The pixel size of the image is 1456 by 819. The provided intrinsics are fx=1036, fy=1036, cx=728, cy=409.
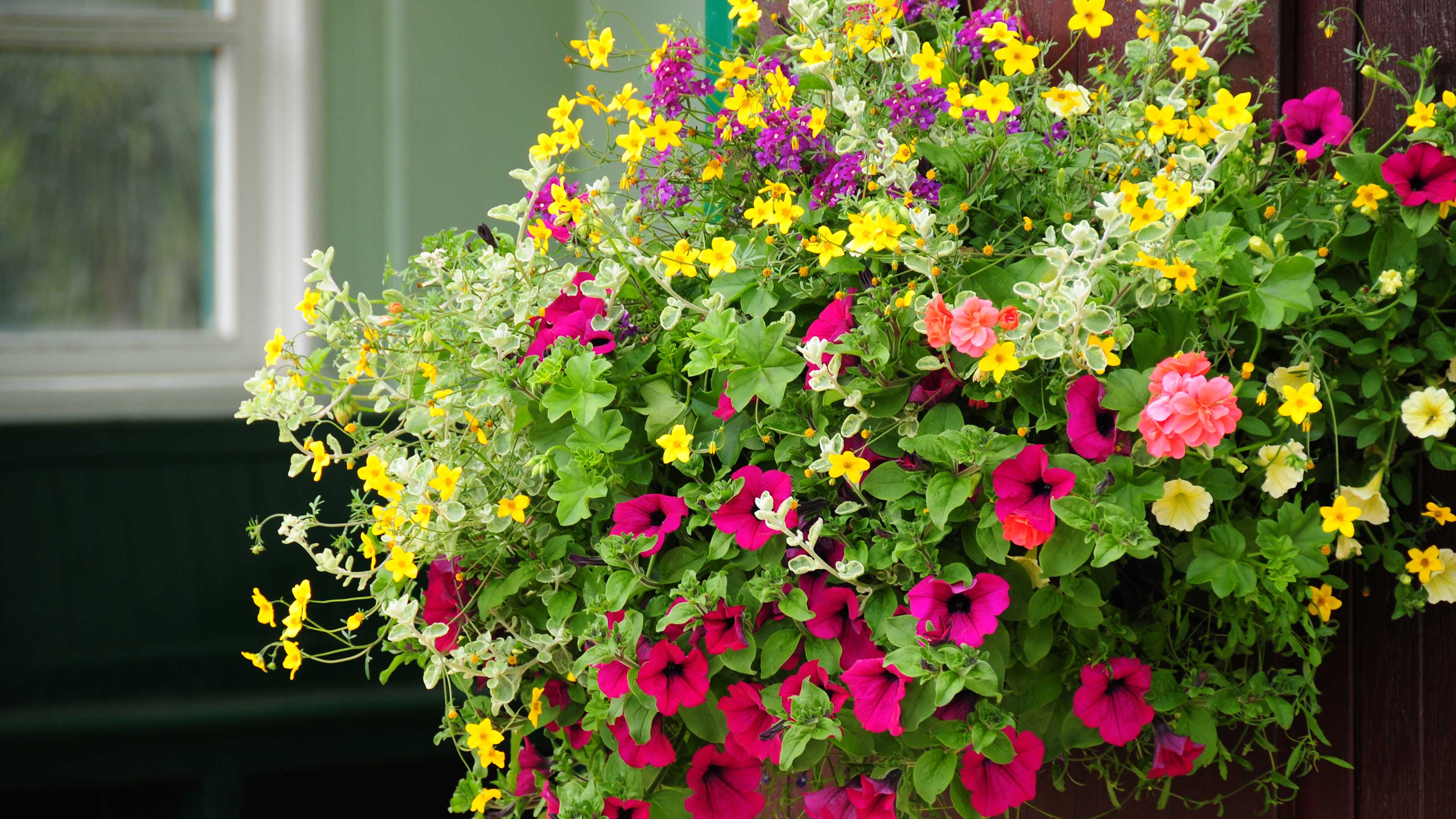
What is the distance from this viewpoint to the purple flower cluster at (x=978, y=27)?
84 centimetres

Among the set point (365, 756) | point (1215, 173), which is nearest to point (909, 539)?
point (1215, 173)

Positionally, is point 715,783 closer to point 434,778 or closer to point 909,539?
point 909,539

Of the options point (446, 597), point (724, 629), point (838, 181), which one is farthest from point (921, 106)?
point (446, 597)

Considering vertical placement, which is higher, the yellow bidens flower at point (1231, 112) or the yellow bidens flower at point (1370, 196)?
the yellow bidens flower at point (1231, 112)

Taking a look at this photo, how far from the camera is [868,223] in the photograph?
621mm

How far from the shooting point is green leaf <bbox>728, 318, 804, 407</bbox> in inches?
25.4

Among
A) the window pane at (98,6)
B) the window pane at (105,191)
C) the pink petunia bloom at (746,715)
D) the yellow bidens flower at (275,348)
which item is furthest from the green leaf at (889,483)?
the window pane at (98,6)

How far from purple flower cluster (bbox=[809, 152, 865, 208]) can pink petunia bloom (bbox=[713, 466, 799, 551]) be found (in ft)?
0.73

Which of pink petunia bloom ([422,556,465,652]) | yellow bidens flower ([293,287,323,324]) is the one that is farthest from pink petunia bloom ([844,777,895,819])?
yellow bidens flower ([293,287,323,324])

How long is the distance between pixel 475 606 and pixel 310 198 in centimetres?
163

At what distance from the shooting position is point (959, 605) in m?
0.59

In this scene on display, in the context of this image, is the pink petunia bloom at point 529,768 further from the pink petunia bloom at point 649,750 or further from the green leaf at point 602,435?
the green leaf at point 602,435

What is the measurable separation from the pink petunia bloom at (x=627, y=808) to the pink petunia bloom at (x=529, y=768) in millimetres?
107

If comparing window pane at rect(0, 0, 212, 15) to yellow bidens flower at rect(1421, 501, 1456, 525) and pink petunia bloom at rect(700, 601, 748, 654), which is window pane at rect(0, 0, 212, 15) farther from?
yellow bidens flower at rect(1421, 501, 1456, 525)
